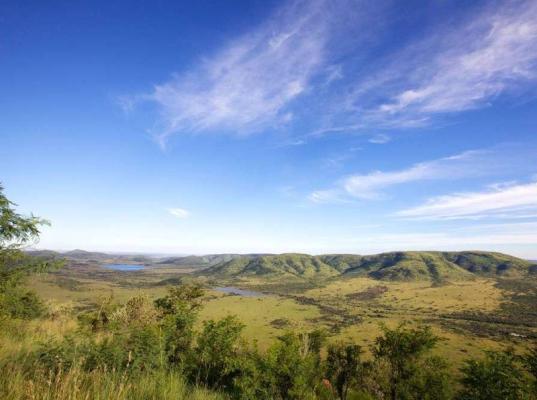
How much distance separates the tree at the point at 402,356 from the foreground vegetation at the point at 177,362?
0.39 ft

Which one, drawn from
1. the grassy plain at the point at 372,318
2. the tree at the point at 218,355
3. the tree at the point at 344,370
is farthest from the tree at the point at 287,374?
the grassy plain at the point at 372,318

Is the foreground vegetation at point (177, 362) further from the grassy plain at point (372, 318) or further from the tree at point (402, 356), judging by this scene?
the grassy plain at point (372, 318)

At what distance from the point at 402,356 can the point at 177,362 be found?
2872 cm

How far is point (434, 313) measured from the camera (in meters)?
162

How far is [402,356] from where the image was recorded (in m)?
39.6

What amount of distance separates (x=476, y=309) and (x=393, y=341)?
166m

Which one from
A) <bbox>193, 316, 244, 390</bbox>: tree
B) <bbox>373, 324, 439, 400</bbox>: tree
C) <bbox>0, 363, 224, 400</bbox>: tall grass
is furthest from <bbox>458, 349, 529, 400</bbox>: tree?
<bbox>0, 363, 224, 400</bbox>: tall grass

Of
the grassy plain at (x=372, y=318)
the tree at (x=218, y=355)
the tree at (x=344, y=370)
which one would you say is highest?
the tree at (x=218, y=355)

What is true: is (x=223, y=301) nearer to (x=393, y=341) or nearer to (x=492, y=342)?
(x=492, y=342)

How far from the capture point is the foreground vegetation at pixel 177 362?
5.72m

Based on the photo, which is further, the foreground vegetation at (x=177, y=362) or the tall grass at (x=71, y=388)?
the foreground vegetation at (x=177, y=362)

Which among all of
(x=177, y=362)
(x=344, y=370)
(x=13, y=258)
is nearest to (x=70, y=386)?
(x=13, y=258)

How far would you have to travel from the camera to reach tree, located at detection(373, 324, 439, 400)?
1500 inches

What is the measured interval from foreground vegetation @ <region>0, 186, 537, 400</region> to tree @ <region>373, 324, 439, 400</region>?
120 millimetres
